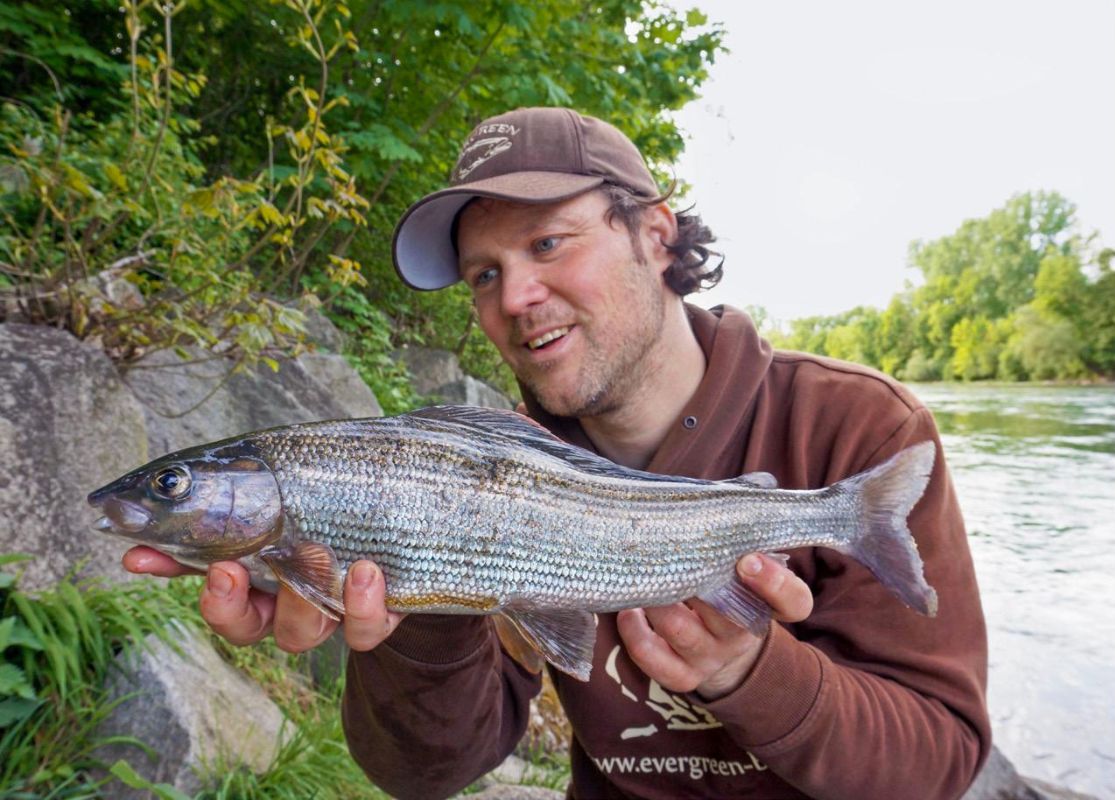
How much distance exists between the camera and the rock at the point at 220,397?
430cm

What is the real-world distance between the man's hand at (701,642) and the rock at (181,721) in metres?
2.07

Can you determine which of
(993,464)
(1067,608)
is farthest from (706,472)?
(993,464)

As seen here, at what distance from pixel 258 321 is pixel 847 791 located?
3444 millimetres

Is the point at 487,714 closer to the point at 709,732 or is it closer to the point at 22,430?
the point at 709,732

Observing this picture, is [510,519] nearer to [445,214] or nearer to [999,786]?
[445,214]

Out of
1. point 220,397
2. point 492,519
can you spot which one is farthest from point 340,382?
point 492,519

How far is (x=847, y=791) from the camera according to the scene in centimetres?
196

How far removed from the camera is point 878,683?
2029 mm

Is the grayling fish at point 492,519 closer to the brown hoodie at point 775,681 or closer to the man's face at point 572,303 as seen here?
the brown hoodie at point 775,681

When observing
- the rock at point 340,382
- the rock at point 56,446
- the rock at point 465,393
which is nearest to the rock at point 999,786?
the rock at point 56,446

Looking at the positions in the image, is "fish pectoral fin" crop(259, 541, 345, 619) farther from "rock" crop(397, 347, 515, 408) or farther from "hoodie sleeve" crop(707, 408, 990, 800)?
"rock" crop(397, 347, 515, 408)

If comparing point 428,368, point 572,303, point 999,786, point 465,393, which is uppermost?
point 572,303

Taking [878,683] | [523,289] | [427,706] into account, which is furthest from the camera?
[523,289]

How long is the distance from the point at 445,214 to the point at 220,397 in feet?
9.77
